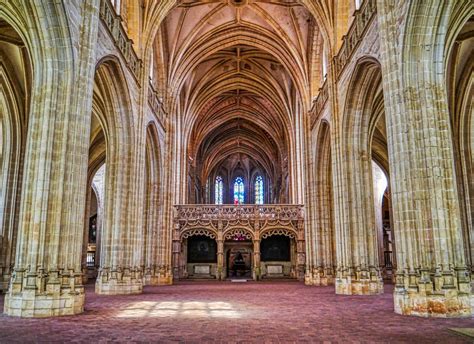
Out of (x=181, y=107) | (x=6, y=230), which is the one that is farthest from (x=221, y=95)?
(x=6, y=230)

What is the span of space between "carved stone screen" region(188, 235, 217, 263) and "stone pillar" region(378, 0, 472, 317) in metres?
22.5

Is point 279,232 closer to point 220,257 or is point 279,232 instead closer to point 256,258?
point 256,258

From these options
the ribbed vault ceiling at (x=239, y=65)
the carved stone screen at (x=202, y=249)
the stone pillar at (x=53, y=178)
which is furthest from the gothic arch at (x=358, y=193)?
the carved stone screen at (x=202, y=249)

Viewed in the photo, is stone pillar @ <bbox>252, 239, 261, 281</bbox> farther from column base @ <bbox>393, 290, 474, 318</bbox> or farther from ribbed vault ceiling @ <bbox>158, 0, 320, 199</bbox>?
column base @ <bbox>393, 290, 474, 318</bbox>

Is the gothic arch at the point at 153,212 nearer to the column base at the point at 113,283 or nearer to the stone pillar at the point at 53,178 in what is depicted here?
the column base at the point at 113,283

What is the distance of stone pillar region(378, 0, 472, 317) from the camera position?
28.2ft

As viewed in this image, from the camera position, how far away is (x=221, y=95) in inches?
1464

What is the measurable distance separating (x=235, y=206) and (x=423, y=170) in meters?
19.5

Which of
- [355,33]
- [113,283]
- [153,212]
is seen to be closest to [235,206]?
[153,212]

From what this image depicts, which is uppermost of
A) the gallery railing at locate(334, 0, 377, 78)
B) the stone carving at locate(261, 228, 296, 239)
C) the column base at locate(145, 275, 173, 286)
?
the gallery railing at locate(334, 0, 377, 78)

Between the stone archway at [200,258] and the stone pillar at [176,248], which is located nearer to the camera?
the stone pillar at [176,248]

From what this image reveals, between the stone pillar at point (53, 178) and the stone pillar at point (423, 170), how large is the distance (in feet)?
25.4

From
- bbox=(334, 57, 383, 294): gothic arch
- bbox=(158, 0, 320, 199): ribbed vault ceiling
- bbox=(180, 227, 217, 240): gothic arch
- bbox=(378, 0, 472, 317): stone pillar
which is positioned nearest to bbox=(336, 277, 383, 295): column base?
bbox=(334, 57, 383, 294): gothic arch

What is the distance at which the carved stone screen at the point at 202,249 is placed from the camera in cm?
3098
